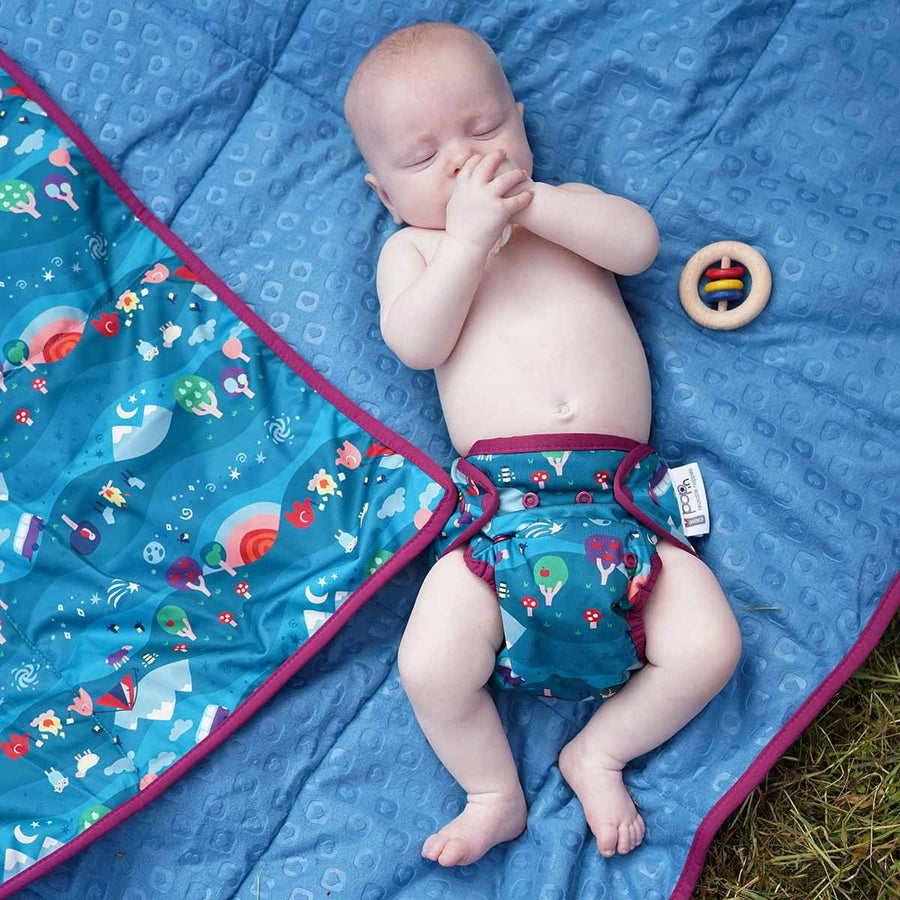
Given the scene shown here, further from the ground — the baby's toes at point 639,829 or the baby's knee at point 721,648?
the baby's knee at point 721,648

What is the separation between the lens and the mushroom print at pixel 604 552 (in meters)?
1.65

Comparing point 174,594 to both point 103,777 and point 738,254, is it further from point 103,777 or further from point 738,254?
point 738,254

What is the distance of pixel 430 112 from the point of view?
1737mm

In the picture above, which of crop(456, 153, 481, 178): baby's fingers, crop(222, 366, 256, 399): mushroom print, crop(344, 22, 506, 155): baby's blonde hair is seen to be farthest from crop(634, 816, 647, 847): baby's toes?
crop(344, 22, 506, 155): baby's blonde hair

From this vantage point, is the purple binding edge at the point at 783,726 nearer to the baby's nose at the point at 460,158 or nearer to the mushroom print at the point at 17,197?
the baby's nose at the point at 460,158

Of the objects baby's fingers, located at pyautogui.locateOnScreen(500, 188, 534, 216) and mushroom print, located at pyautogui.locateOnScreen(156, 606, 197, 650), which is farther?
mushroom print, located at pyautogui.locateOnScreen(156, 606, 197, 650)

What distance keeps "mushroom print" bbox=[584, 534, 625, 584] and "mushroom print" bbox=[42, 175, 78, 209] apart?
1128 millimetres

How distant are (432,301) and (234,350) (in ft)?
1.40

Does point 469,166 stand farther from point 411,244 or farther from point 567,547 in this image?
point 567,547

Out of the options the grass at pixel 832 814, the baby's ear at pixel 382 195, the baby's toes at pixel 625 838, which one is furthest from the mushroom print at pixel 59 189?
the grass at pixel 832 814

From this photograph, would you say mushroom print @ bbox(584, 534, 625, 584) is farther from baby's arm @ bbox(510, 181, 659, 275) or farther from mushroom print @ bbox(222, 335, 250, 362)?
mushroom print @ bbox(222, 335, 250, 362)

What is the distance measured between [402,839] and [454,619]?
0.40 m

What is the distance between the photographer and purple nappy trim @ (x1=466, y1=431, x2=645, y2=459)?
1.72 metres

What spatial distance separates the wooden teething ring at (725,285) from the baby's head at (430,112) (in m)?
0.34
